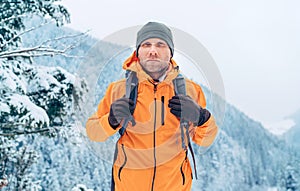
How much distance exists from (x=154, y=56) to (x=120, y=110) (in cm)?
40

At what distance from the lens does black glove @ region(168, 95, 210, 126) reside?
7.25 feet

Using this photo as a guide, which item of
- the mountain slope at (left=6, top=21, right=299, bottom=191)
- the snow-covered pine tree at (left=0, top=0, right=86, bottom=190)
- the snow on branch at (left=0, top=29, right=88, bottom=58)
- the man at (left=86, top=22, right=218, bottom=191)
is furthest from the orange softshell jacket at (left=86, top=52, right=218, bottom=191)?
the snow-covered pine tree at (left=0, top=0, right=86, bottom=190)

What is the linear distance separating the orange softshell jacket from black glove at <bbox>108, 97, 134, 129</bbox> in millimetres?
50

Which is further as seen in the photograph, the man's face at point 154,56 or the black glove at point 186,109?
the man's face at point 154,56

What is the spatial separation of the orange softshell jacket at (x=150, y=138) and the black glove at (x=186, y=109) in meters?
0.07

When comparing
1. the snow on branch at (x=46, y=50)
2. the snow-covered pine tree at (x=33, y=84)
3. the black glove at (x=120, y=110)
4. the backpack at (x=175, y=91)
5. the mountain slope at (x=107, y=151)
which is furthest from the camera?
the snow-covered pine tree at (x=33, y=84)

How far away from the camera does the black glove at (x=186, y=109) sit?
2.21 metres

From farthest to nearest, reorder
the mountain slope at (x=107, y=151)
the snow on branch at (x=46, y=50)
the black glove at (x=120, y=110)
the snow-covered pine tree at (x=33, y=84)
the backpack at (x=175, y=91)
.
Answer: the snow-covered pine tree at (x=33, y=84) < the snow on branch at (x=46, y=50) < the mountain slope at (x=107, y=151) < the backpack at (x=175, y=91) < the black glove at (x=120, y=110)

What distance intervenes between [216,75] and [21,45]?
692 cm

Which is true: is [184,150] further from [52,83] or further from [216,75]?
[52,83]

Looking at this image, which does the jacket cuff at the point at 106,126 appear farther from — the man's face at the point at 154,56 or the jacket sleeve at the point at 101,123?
the man's face at the point at 154,56

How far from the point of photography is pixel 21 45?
8328 mm

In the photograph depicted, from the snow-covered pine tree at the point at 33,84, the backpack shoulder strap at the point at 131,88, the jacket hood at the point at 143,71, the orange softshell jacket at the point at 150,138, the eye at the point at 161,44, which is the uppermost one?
the snow-covered pine tree at the point at 33,84

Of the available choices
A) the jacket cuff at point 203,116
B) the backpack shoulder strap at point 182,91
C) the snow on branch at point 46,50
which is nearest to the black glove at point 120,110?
the backpack shoulder strap at point 182,91
